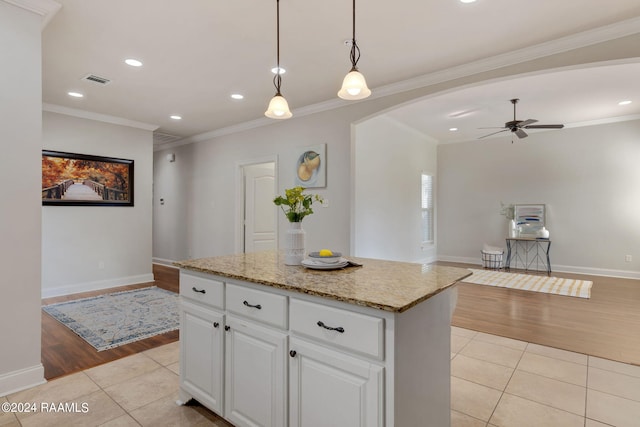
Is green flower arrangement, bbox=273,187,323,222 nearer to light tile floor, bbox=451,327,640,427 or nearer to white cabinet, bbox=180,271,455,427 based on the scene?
white cabinet, bbox=180,271,455,427

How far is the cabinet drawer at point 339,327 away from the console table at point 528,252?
21.0 feet

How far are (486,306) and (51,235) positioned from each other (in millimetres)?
6040

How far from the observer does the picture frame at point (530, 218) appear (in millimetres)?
6544

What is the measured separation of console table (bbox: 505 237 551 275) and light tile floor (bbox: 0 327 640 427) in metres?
4.32

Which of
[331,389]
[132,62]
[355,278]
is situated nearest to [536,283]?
[355,278]

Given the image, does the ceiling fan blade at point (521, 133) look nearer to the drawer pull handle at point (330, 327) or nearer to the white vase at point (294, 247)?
the white vase at point (294, 247)

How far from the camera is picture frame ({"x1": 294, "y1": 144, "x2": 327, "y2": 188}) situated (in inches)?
177

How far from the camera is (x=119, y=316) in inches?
148

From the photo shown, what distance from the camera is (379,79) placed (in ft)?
12.0

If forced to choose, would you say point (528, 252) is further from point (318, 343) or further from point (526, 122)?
point (318, 343)

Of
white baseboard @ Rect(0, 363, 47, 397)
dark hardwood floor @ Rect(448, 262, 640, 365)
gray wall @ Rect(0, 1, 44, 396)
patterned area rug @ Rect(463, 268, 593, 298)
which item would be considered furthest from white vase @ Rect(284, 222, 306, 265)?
patterned area rug @ Rect(463, 268, 593, 298)

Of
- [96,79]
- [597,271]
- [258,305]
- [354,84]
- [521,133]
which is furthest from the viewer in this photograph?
[597,271]

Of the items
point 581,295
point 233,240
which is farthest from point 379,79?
point 581,295

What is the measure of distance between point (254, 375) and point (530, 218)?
684 cm
